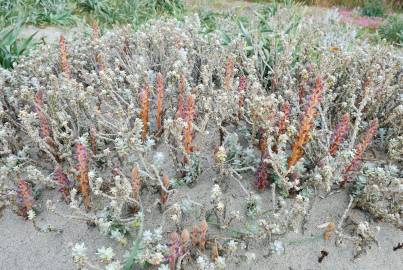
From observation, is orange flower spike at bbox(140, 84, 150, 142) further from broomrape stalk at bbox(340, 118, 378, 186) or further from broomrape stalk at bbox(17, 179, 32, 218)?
broomrape stalk at bbox(340, 118, 378, 186)

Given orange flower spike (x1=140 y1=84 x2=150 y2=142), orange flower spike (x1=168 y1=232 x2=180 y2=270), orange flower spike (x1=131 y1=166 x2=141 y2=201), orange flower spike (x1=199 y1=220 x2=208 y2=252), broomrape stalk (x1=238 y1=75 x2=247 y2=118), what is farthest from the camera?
broomrape stalk (x1=238 y1=75 x2=247 y2=118)

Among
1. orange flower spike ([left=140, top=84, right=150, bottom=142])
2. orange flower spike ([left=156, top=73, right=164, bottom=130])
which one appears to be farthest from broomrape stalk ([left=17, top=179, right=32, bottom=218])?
orange flower spike ([left=156, top=73, right=164, bottom=130])

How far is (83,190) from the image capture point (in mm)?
2135

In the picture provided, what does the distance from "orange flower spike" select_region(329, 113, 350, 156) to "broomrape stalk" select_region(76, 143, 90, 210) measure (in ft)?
4.00

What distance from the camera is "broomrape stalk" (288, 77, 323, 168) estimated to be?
2.09m

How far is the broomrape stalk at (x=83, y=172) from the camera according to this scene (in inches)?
79.5

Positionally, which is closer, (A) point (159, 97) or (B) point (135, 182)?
(B) point (135, 182)

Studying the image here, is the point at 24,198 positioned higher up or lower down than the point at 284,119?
lower down

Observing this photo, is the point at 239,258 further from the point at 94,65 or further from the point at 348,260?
the point at 94,65

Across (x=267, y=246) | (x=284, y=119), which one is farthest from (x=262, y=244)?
(x=284, y=119)

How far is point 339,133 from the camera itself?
7.19ft

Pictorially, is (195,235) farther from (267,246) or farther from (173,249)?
(267,246)

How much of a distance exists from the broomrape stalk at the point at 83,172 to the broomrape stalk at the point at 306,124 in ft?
3.29

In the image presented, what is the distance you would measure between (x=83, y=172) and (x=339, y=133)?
1.25 m
